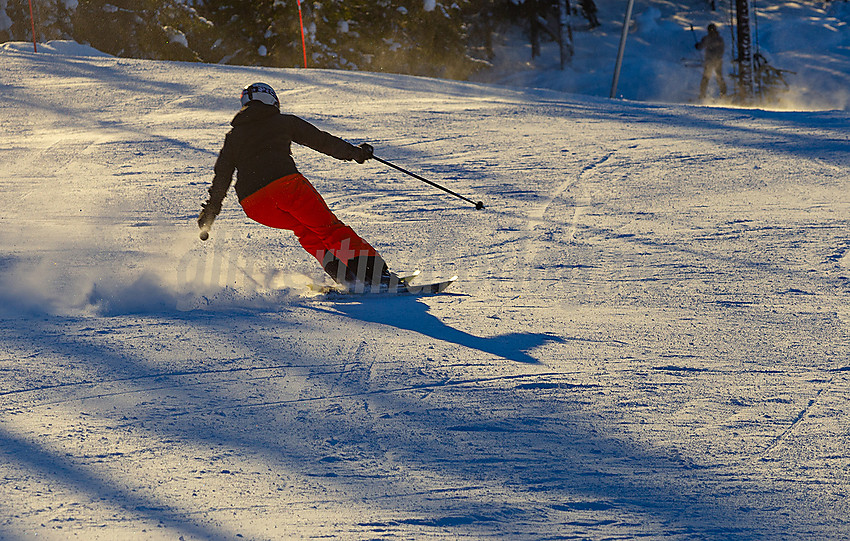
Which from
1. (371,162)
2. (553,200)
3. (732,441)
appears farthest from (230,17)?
(732,441)

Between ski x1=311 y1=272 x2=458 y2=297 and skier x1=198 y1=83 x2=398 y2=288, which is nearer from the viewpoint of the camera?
skier x1=198 y1=83 x2=398 y2=288

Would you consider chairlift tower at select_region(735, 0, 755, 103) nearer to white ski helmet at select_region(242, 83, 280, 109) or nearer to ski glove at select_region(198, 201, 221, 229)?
white ski helmet at select_region(242, 83, 280, 109)

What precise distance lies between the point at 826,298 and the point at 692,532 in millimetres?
2548

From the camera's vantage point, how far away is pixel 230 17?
19531 mm

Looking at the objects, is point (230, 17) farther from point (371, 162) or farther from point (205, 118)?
point (371, 162)

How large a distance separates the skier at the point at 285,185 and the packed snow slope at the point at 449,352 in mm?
236

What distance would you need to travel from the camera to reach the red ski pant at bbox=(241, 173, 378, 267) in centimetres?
443

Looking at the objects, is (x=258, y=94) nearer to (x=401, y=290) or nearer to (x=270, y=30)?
(x=401, y=290)

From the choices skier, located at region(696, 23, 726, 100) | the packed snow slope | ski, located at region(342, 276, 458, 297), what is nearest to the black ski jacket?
the packed snow slope

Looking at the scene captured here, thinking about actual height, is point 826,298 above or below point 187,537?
above

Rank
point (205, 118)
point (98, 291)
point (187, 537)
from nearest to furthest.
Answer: point (187, 537) < point (98, 291) < point (205, 118)

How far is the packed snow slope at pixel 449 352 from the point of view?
2500mm

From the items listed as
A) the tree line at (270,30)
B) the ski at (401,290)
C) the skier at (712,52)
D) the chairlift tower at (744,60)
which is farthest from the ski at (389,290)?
the chairlift tower at (744,60)

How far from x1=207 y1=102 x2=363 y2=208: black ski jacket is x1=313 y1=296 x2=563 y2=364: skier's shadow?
840 mm
